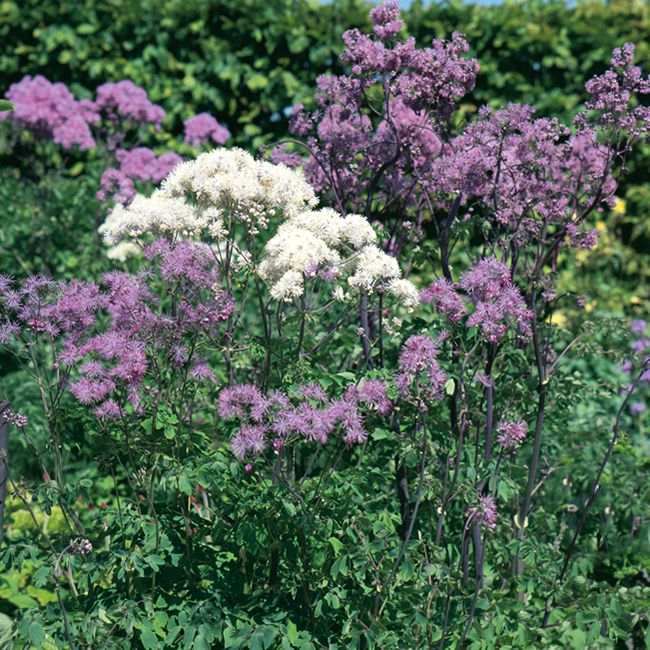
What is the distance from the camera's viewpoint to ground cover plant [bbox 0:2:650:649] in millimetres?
3219

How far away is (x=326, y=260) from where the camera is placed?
132 inches

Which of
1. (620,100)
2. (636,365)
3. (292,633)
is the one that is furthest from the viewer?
→ (636,365)

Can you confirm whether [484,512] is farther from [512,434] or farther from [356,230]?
[356,230]

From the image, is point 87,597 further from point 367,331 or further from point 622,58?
point 622,58

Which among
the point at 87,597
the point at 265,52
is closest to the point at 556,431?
the point at 87,597

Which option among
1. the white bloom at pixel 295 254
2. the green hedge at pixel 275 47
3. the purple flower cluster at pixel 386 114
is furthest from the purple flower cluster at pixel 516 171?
the green hedge at pixel 275 47

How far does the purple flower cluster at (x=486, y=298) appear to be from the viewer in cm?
313

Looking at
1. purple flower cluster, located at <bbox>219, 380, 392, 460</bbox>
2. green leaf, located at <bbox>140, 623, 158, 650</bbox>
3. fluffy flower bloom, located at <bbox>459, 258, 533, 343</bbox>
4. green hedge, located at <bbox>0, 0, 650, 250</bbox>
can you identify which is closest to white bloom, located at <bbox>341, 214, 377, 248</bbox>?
fluffy flower bloom, located at <bbox>459, 258, 533, 343</bbox>

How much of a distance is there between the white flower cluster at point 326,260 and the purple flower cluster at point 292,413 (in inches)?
13.4

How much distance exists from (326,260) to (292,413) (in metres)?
0.59

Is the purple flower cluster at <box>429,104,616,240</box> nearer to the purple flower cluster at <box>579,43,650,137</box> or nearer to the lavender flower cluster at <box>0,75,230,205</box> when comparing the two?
the purple flower cluster at <box>579,43,650,137</box>

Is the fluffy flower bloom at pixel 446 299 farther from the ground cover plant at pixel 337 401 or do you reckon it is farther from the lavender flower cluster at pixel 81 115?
the lavender flower cluster at pixel 81 115

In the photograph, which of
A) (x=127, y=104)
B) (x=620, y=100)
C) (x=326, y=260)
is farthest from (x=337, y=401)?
(x=127, y=104)

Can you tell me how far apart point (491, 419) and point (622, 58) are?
150 cm
